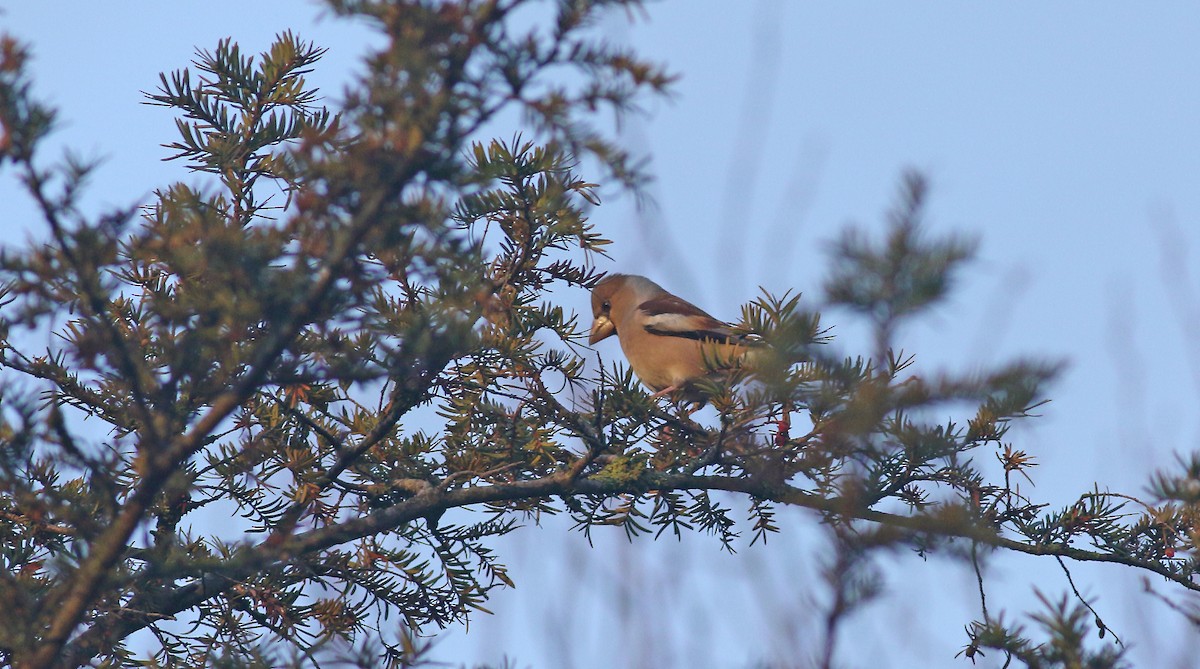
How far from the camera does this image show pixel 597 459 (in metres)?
3.84

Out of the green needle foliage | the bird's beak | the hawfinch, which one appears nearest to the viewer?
the green needle foliage

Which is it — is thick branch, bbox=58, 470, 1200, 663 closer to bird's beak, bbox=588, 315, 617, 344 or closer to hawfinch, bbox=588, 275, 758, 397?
hawfinch, bbox=588, 275, 758, 397

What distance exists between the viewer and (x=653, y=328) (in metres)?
6.48

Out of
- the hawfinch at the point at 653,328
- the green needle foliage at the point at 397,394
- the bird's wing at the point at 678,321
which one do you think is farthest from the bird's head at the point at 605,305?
the green needle foliage at the point at 397,394

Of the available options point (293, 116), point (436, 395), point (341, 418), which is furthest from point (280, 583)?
point (293, 116)

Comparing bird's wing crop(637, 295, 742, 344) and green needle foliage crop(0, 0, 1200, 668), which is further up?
bird's wing crop(637, 295, 742, 344)

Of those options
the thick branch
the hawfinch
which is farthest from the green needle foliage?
the hawfinch

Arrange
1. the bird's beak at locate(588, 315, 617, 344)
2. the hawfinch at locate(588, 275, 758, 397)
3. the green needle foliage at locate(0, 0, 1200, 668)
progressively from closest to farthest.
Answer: the green needle foliage at locate(0, 0, 1200, 668), the hawfinch at locate(588, 275, 758, 397), the bird's beak at locate(588, 315, 617, 344)

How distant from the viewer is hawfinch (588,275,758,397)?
20.0 feet

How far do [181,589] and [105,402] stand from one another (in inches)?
37.0

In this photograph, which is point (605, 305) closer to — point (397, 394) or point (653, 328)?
point (653, 328)

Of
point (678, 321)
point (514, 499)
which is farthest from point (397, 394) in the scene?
point (678, 321)

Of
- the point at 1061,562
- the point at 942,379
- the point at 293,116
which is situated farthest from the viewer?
the point at 293,116

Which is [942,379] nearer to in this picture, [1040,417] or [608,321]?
[1040,417]
